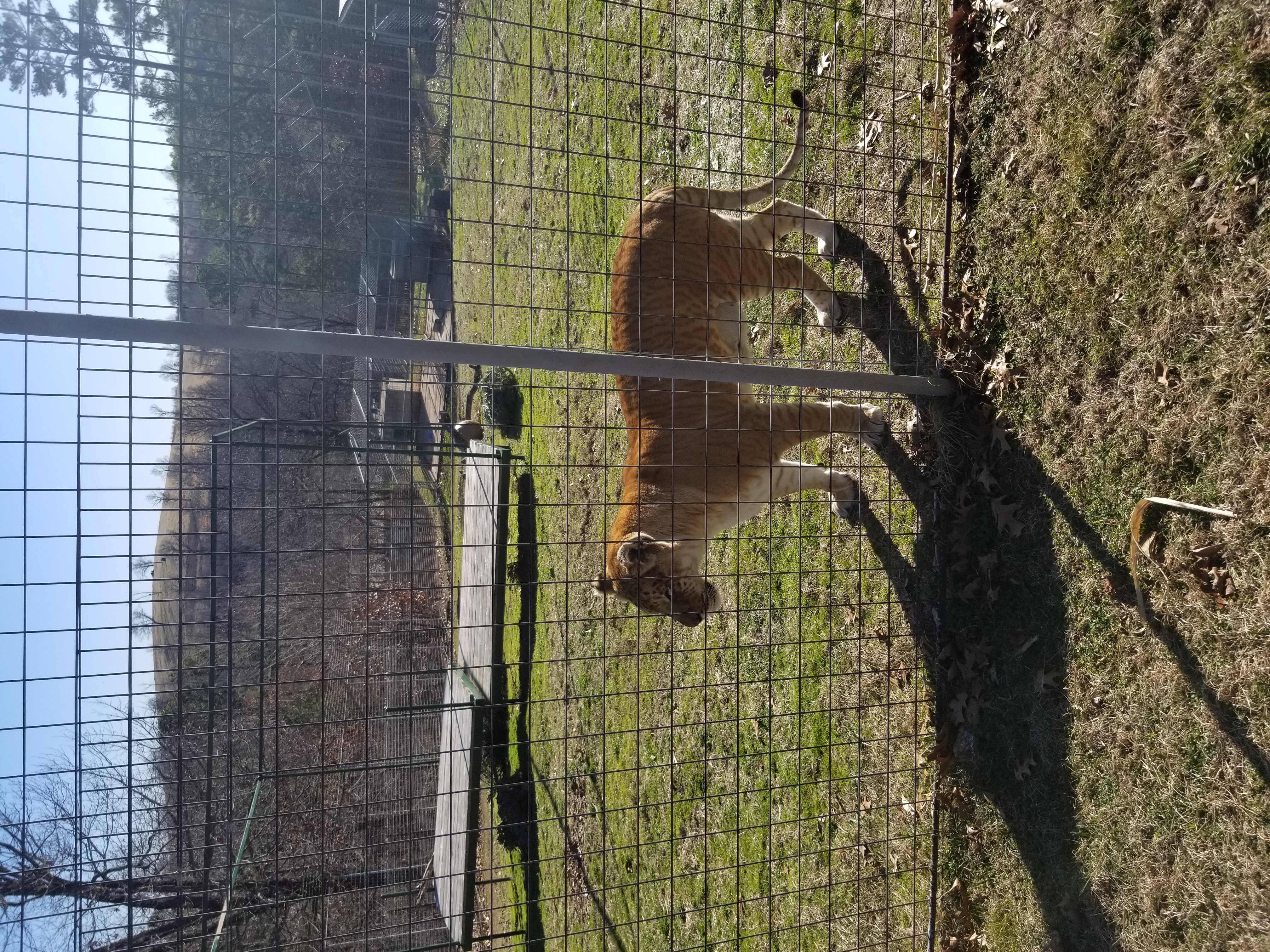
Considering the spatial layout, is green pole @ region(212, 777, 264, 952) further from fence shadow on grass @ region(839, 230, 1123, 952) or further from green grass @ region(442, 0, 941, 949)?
fence shadow on grass @ region(839, 230, 1123, 952)

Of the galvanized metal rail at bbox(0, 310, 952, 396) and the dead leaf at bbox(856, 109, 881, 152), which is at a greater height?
the dead leaf at bbox(856, 109, 881, 152)

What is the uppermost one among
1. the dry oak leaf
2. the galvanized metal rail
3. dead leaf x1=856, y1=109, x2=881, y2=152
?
dead leaf x1=856, y1=109, x2=881, y2=152

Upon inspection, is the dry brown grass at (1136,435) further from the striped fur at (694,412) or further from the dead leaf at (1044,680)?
the striped fur at (694,412)

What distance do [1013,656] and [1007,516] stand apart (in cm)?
54

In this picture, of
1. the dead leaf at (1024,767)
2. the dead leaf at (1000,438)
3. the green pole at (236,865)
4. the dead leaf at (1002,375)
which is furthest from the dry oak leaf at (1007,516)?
the green pole at (236,865)

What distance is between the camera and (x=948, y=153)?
320 cm

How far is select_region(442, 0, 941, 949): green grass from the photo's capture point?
3.36 m

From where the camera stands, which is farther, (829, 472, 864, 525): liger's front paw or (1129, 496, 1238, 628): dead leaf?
(829, 472, 864, 525): liger's front paw

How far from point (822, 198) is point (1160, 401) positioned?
6.60ft

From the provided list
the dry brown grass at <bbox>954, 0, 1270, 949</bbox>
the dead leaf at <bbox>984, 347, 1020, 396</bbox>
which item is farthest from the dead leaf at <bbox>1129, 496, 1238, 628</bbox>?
the dead leaf at <bbox>984, 347, 1020, 396</bbox>

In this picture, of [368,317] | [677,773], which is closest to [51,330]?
[677,773]

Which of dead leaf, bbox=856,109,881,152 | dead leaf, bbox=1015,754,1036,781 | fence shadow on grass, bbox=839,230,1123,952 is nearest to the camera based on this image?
fence shadow on grass, bbox=839,230,1123,952

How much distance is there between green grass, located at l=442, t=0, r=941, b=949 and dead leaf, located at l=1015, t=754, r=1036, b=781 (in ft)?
1.47

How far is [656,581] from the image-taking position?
3422 millimetres
